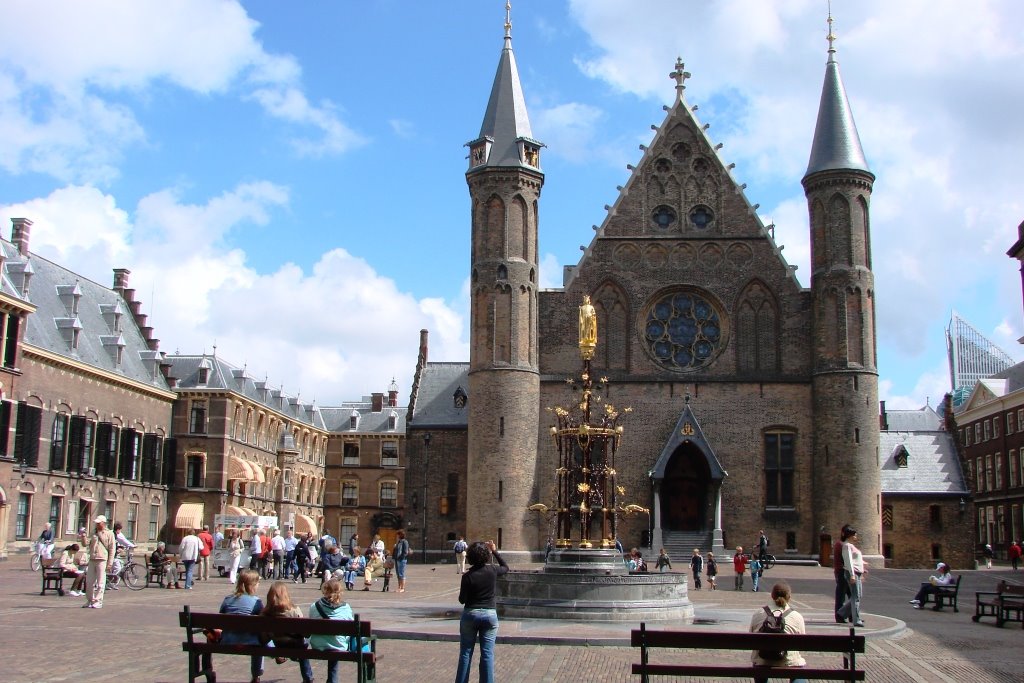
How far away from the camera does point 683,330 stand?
46219mm

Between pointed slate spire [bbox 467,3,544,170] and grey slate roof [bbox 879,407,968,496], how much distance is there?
824 inches

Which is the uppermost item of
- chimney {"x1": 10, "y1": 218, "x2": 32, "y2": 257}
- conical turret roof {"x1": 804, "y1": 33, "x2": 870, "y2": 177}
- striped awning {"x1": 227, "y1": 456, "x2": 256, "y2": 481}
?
conical turret roof {"x1": 804, "y1": 33, "x2": 870, "y2": 177}

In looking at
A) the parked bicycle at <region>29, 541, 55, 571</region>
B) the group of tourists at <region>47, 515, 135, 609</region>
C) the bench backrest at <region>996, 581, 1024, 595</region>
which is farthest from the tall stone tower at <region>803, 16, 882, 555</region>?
the parked bicycle at <region>29, 541, 55, 571</region>

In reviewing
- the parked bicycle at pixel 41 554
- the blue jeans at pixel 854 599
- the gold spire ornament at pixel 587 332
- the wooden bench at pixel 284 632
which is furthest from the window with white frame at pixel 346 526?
the wooden bench at pixel 284 632

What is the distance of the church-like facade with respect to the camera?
43.8 metres

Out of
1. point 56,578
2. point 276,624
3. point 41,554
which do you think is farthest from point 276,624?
point 41,554

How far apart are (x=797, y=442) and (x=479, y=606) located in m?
36.1

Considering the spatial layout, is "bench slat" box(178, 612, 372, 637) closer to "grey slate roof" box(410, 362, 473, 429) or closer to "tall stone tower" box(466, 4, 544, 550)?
"tall stone tower" box(466, 4, 544, 550)

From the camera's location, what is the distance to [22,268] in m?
43.8

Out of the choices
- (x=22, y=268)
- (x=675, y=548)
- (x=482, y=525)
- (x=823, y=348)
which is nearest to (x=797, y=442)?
(x=823, y=348)

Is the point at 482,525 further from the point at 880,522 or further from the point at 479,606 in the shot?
the point at 479,606

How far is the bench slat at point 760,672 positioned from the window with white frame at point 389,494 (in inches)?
2784

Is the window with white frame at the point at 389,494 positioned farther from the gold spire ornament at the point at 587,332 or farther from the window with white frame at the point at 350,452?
the gold spire ornament at the point at 587,332

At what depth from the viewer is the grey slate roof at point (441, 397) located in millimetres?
49625
